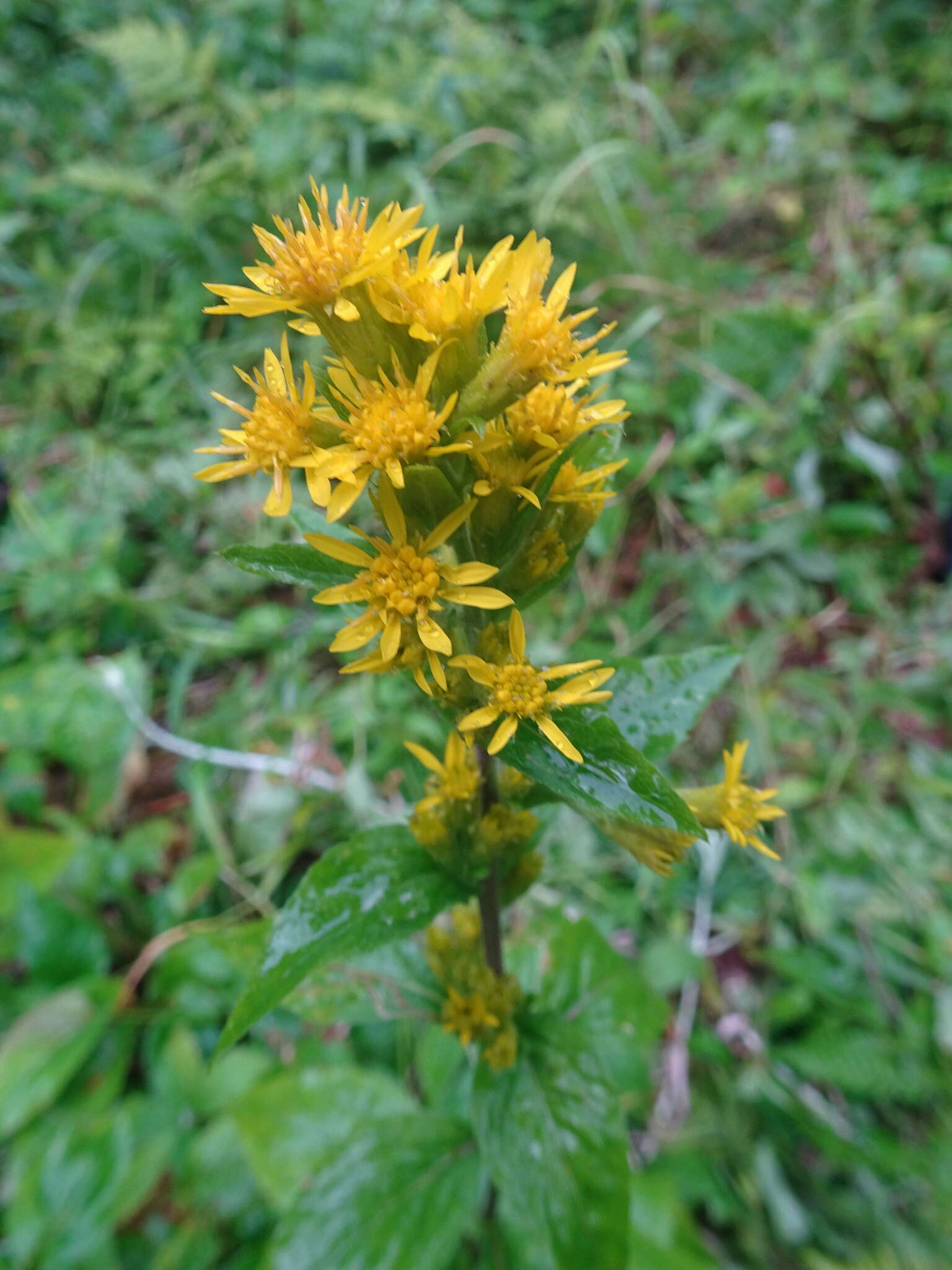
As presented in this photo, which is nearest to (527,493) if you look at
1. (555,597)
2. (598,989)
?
(598,989)

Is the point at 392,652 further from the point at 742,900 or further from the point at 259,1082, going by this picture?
the point at 742,900

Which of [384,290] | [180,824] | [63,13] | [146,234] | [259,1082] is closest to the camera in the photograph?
[384,290]

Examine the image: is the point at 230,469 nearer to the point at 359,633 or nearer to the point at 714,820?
the point at 359,633

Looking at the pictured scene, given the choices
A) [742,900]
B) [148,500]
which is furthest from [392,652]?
[148,500]

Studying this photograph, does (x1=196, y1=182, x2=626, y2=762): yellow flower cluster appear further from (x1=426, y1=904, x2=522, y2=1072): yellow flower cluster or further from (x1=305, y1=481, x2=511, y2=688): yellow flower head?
(x1=426, y1=904, x2=522, y2=1072): yellow flower cluster

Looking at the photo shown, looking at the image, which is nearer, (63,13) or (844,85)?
(844,85)

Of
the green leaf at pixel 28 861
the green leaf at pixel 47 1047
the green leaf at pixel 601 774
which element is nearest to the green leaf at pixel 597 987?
the green leaf at pixel 601 774

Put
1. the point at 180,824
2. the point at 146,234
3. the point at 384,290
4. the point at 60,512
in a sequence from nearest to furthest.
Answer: the point at 384,290
the point at 180,824
the point at 60,512
the point at 146,234

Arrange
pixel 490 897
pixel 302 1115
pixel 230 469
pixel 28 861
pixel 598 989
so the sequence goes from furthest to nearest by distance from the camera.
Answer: pixel 28 861 < pixel 302 1115 < pixel 598 989 < pixel 490 897 < pixel 230 469

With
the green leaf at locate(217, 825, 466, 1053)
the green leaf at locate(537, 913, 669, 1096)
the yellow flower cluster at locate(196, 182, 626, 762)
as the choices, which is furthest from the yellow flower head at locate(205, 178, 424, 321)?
the green leaf at locate(537, 913, 669, 1096)
